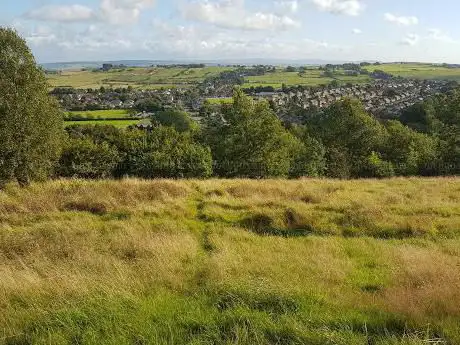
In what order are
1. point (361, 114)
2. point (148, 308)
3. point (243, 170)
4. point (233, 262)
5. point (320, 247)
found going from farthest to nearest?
point (361, 114) < point (243, 170) < point (320, 247) < point (233, 262) < point (148, 308)

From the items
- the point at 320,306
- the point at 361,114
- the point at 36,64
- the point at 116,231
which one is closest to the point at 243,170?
the point at 36,64

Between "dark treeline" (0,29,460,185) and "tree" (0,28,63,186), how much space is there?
5 centimetres

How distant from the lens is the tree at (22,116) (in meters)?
23.0

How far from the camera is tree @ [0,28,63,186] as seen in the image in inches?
904

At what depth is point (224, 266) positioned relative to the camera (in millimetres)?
9469

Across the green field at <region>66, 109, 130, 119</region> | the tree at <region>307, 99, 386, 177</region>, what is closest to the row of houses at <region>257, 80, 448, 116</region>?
the green field at <region>66, 109, 130, 119</region>

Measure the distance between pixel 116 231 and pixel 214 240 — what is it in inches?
114

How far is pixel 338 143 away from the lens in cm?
6109

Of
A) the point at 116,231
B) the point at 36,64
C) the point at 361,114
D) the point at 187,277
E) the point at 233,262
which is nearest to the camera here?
the point at 187,277

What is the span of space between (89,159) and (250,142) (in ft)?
51.5

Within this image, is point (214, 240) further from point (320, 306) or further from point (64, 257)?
point (320, 306)

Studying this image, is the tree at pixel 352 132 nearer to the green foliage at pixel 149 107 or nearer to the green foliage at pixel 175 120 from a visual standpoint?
the green foliage at pixel 175 120

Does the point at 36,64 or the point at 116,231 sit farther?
the point at 36,64

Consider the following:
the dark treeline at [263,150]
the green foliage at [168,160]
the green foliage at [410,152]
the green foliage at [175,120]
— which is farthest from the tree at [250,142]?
the green foliage at [175,120]
